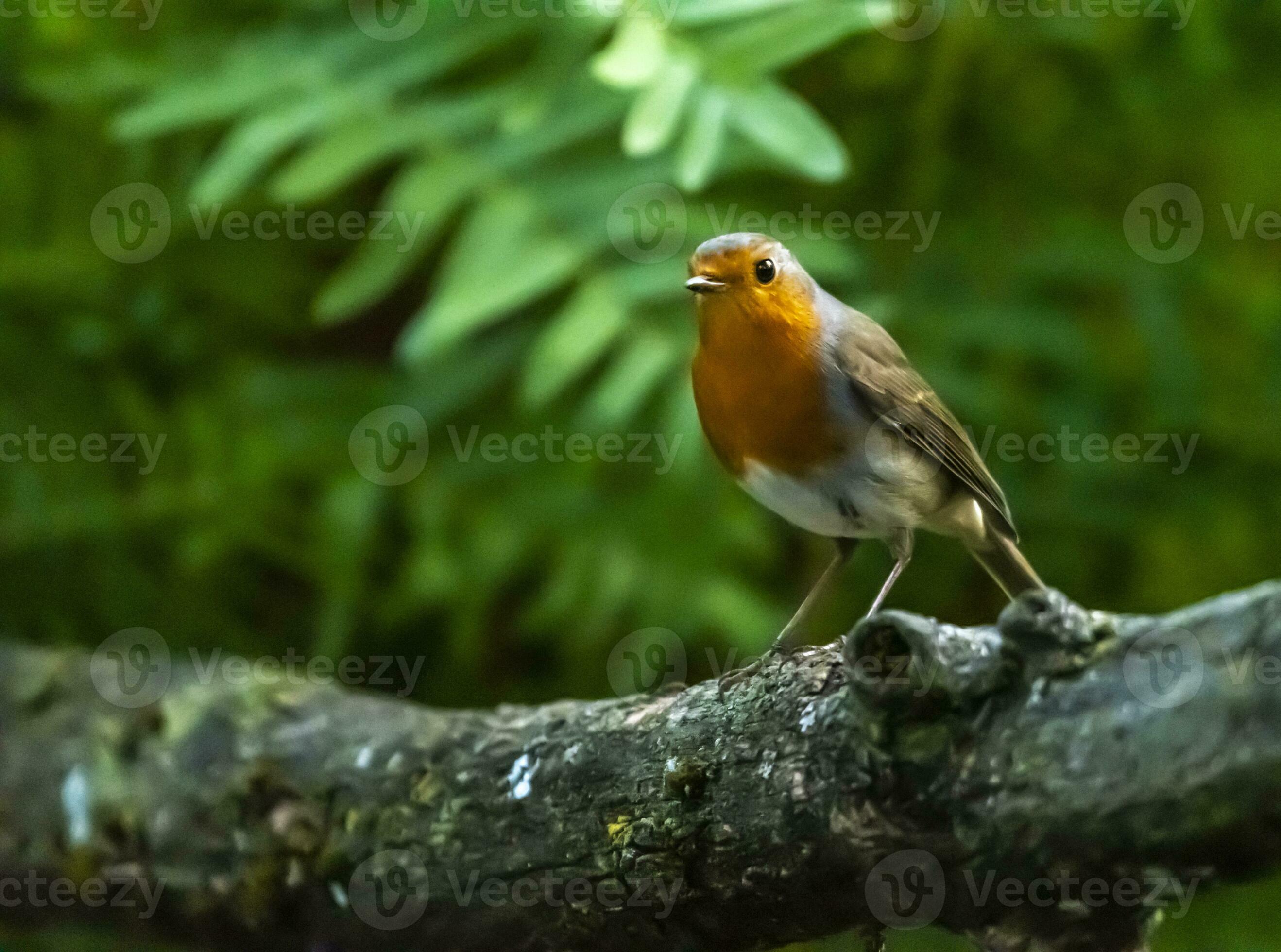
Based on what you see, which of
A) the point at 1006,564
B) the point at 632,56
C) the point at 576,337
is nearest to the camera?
the point at 632,56

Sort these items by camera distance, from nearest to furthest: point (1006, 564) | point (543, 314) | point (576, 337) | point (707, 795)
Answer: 1. point (707, 795)
2. point (576, 337)
3. point (1006, 564)
4. point (543, 314)

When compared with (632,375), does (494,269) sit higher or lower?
higher

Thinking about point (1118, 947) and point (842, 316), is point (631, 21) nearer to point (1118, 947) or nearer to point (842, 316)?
point (842, 316)

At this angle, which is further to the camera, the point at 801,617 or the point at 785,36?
the point at 801,617

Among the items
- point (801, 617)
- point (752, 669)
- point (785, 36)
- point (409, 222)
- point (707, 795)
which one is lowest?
point (707, 795)

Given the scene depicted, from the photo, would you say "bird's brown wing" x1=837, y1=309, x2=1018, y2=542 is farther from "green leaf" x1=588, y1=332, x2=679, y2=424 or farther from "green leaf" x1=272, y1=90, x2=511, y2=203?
"green leaf" x1=272, y1=90, x2=511, y2=203

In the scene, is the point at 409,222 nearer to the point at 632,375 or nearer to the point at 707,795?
the point at 632,375

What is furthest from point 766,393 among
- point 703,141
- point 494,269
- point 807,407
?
point 494,269

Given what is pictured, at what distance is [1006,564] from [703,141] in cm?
142

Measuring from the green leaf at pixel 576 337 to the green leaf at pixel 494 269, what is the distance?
0.29ft

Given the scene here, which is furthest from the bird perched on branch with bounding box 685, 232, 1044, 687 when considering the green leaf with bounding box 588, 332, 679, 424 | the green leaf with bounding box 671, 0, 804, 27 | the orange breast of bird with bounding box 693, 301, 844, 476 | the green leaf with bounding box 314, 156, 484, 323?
the green leaf with bounding box 314, 156, 484, 323

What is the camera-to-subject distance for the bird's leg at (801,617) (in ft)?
8.60

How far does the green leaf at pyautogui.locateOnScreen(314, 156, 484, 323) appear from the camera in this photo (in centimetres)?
320

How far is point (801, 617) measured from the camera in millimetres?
3191
